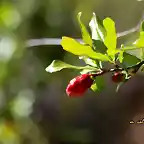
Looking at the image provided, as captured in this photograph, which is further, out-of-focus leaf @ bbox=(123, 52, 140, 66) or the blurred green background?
the blurred green background

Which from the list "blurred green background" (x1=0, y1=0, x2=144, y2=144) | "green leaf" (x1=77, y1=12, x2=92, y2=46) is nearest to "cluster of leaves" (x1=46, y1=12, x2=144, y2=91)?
"green leaf" (x1=77, y1=12, x2=92, y2=46)

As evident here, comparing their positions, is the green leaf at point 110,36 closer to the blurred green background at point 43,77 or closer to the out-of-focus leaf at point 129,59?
the out-of-focus leaf at point 129,59

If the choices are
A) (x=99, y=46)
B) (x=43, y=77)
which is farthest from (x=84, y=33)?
(x=43, y=77)

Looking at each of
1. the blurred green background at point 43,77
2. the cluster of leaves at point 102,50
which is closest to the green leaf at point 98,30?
the cluster of leaves at point 102,50

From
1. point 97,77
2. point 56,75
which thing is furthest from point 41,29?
point 97,77

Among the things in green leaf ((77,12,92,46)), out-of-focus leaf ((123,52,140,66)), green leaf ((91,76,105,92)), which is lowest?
green leaf ((91,76,105,92))

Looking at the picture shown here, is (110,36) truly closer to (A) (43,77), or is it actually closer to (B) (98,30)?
(B) (98,30)

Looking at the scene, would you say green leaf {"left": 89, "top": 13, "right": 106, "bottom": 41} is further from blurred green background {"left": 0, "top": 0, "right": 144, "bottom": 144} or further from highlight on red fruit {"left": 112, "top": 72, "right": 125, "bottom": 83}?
blurred green background {"left": 0, "top": 0, "right": 144, "bottom": 144}
